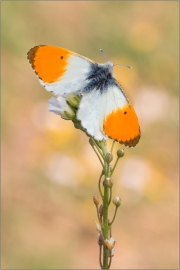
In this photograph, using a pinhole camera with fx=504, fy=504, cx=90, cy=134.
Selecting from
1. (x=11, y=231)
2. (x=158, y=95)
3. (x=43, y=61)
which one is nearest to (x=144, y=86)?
(x=158, y=95)

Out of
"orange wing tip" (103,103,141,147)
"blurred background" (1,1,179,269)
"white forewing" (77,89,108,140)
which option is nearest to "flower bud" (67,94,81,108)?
"white forewing" (77,89,108,140)

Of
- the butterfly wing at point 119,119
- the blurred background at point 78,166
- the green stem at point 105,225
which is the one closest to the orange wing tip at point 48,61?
the butterfly wing at point 119,119

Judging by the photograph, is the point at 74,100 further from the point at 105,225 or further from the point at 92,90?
the point at 105,225

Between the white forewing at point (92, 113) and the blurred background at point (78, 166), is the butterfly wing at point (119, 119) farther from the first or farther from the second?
the blurred background at point (78, 166)

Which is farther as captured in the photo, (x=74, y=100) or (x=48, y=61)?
(x=48, y=61)

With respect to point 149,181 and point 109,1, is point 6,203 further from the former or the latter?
point 109,1

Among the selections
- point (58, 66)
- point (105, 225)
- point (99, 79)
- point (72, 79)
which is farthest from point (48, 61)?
point (105, 225)
